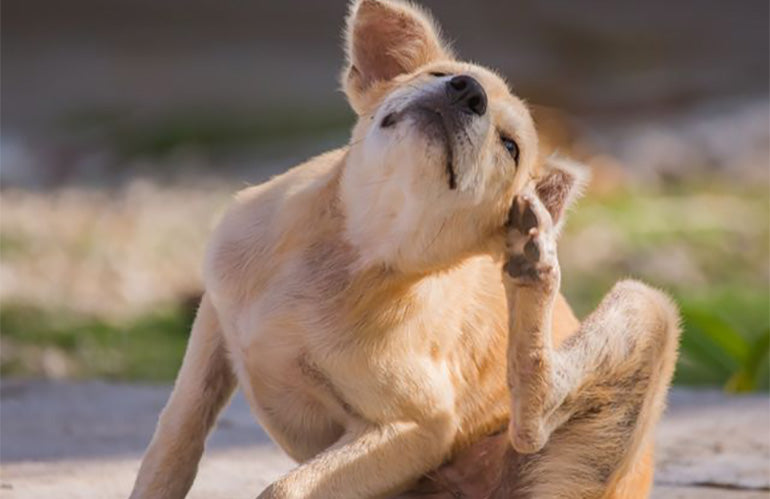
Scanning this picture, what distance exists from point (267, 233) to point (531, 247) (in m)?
0.73

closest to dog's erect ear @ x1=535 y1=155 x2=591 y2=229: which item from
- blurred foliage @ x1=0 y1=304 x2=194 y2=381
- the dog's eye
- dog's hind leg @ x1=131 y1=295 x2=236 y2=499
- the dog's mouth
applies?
the dog's eye

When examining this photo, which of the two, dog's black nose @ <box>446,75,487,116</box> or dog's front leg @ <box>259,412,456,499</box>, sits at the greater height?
dog's black nose @ <box>446,75,487,116</box>

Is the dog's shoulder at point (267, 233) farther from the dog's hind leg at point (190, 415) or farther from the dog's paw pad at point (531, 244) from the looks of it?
the dog's paw pad at point (531, 244)

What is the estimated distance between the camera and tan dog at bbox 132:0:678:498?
3.83 metres

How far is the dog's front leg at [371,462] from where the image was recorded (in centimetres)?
383

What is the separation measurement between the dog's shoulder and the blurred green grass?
2.62m

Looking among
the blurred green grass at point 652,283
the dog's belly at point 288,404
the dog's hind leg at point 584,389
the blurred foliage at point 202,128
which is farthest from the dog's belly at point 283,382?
the blurred foliage at point 202,128

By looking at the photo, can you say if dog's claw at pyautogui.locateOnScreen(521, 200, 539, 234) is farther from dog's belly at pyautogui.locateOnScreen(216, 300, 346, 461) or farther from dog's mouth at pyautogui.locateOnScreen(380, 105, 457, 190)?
dog's belly at pyautogui.locateOnScreen(216, 300, 346, 461)

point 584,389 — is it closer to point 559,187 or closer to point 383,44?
point 559,187

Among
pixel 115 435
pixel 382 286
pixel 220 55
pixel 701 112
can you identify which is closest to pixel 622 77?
pixel 701 112

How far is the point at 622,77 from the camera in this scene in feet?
45.6

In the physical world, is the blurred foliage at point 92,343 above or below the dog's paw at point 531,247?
above

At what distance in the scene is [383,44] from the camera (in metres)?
4.30

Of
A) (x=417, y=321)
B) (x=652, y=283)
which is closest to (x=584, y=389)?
(x=417, y=321)
